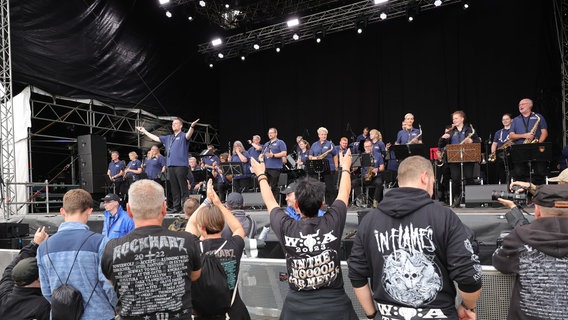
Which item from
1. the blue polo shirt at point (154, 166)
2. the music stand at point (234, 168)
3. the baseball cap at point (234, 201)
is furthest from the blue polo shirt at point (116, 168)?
the baseball cap at point (234, 201)

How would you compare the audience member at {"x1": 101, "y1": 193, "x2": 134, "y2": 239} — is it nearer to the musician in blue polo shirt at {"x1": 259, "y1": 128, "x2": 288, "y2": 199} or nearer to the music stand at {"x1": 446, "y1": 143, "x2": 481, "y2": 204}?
the musician in blue polo shirt at {"x1": 259, "y1": 128, "x2": 288, "y2": 199}

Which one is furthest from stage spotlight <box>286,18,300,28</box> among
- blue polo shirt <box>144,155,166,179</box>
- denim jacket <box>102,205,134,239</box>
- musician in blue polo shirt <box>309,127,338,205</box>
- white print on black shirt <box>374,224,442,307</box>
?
white print on black shirt <box>374,224,442,307</box>

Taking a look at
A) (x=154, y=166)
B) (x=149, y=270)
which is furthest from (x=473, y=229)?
(x=154, y=166)

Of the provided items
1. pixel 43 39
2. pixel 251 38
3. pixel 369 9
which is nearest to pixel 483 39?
pixel 369 9

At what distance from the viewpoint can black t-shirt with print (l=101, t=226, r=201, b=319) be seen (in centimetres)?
213

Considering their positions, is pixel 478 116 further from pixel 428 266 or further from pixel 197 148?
pixel 428 266

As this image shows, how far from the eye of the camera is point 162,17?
14.7 metres

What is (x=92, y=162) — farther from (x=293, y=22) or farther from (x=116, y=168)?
(x=293, y=22)

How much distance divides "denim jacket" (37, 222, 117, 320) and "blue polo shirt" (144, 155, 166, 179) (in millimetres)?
8655

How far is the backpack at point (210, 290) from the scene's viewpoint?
8.03 ft

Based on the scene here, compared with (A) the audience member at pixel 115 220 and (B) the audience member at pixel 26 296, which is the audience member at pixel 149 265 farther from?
(A) the audience member at pixel 115 220

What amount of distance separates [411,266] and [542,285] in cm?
64

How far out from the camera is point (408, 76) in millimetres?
13789

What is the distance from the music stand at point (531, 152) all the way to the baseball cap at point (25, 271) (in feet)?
21.3
